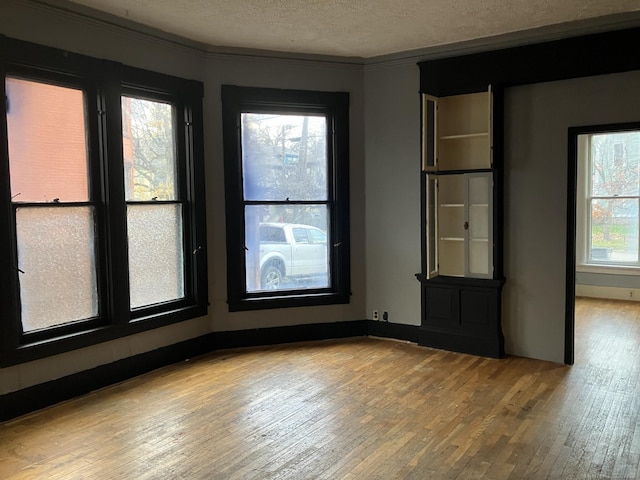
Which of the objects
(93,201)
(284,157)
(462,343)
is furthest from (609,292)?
(93,201)

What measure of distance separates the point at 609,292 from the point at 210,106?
6.19 meters

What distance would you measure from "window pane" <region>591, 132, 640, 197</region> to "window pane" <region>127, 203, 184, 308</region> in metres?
6.23

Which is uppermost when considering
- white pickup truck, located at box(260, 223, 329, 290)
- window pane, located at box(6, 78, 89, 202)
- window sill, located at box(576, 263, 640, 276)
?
window pane, located at box(6, 78, 89, 202)

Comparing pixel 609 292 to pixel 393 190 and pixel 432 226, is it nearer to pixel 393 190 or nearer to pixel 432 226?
pixel 432 226

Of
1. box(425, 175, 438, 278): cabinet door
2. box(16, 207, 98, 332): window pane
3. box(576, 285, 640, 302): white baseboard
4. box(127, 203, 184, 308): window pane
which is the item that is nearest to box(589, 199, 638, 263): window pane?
box(576, 285, 640, 302): white baseboard

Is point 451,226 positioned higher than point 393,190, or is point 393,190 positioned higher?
point 393,190

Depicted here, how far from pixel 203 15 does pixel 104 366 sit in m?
2.88

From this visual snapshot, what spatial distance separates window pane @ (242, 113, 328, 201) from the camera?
5.38m

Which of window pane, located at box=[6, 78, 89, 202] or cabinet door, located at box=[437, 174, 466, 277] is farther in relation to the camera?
cabinet door, located at box=[437, 174, 466, 277]

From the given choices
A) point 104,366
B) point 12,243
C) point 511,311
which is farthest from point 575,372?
point 12,243

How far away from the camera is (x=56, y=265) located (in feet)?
13.2

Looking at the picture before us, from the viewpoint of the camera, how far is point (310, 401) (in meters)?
4.01

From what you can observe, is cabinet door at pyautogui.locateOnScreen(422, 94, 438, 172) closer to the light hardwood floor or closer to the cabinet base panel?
the cabinet base panel

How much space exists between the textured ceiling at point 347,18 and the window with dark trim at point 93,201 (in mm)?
509
